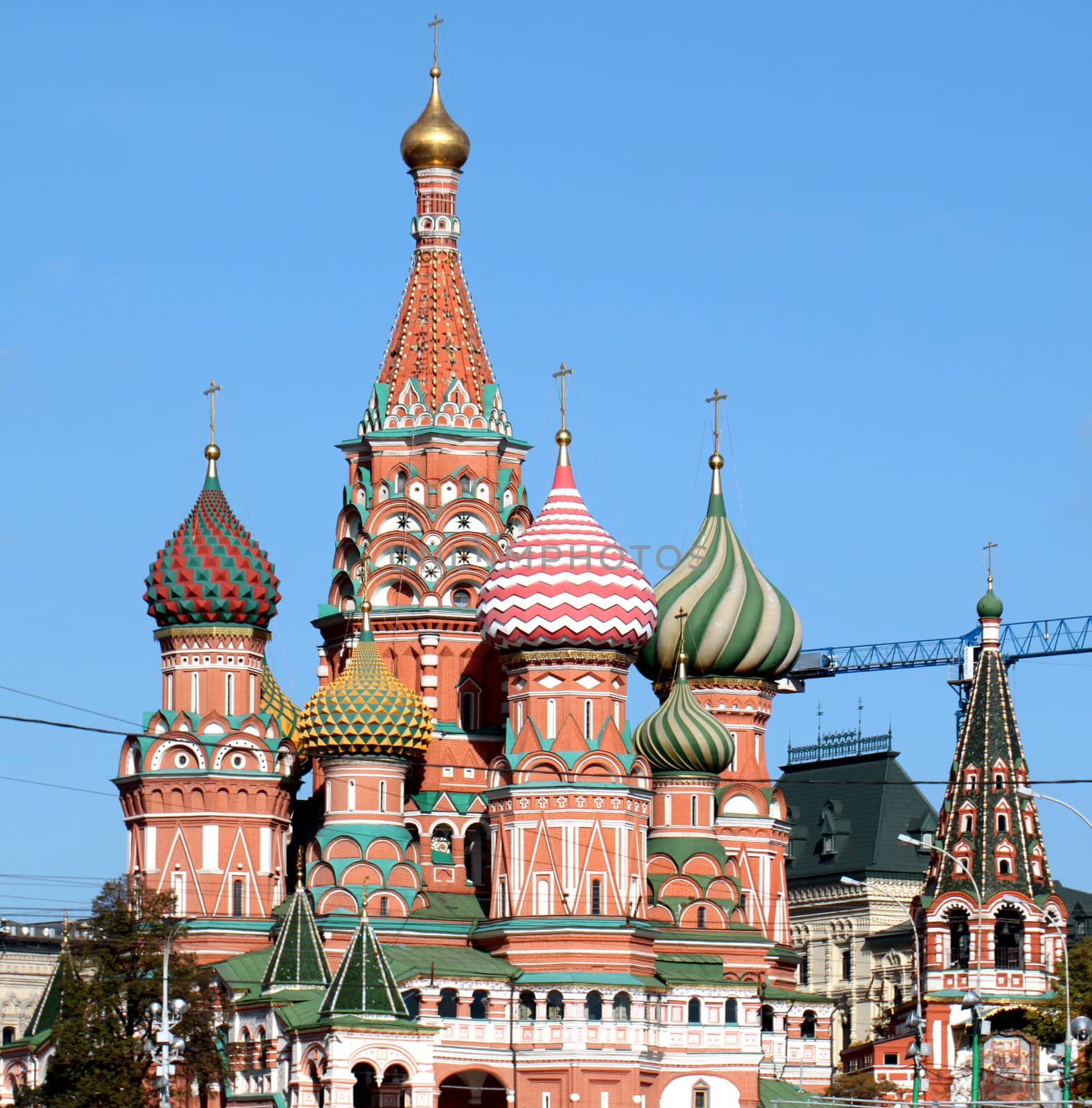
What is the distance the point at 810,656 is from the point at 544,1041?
4599 centimetres

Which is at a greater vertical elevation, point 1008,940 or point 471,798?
point 471,798

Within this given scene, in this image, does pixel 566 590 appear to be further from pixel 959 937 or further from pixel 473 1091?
pixel 959 937

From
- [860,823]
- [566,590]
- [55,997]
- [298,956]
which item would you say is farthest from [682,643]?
[860,823]

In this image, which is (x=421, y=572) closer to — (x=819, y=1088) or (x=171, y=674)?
(x=171, y=674)

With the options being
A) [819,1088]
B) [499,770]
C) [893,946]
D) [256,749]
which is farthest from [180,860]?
[893,946]

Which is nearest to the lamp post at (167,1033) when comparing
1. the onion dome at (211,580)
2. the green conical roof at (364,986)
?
the green conical roof at (364,986)

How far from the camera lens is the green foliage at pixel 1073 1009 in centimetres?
6288

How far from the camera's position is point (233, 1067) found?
65.2 meters

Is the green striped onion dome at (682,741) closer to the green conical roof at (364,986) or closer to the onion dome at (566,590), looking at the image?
the onion dome at (566,590)

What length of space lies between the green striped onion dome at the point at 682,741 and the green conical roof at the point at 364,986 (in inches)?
418

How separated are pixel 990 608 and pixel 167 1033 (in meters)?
30.8

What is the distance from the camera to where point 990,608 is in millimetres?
77125

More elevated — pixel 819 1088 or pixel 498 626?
pixel 498 626

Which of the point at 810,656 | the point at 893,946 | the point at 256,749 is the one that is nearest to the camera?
the point at 256,749
